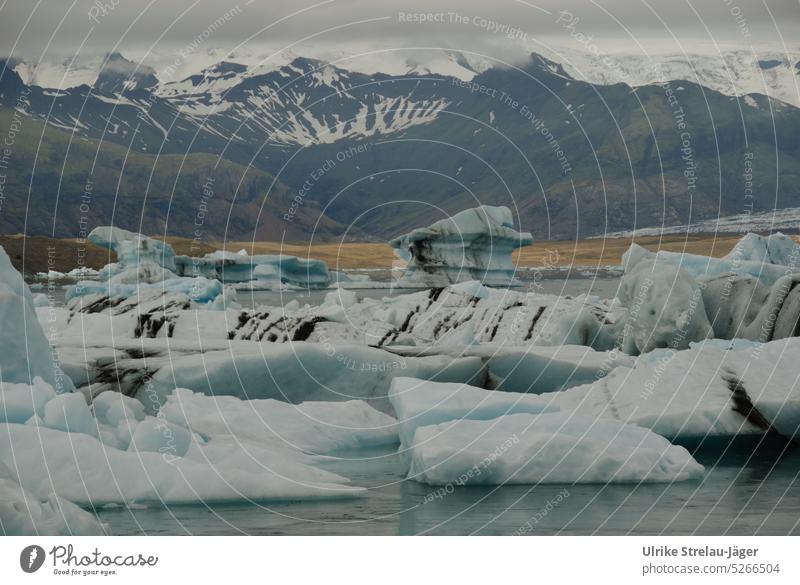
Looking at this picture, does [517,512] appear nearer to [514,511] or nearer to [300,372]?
[514,511]

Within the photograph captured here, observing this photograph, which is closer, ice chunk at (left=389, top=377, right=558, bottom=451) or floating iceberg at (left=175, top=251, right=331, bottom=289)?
ice chunk at (left=389, top=377, right=558, bottom=451)

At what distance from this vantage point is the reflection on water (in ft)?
42.4

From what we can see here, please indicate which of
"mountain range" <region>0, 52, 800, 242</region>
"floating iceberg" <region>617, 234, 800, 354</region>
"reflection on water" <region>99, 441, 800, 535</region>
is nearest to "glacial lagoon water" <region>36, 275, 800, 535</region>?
"reflection on water" <region>99, 441, 800, 535</region>

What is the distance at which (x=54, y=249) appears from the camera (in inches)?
2302

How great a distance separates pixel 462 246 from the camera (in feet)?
122

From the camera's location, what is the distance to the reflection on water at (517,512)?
12922mm

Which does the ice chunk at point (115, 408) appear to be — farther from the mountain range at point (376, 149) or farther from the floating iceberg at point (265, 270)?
the mountain range at point (376, 149)

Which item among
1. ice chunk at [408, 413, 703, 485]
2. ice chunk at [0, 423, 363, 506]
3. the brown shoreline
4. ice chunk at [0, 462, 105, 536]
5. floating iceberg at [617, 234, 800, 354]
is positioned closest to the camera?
ice chunk at [0, 462, 105, 536]

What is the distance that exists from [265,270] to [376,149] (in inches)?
1855

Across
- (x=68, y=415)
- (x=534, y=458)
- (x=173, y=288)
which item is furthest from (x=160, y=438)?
(x=173, y=288)

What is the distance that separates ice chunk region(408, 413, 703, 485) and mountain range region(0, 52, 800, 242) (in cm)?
4158

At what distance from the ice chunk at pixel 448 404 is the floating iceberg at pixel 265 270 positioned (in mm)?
30810

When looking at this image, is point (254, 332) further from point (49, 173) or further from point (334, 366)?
point (49, 173)

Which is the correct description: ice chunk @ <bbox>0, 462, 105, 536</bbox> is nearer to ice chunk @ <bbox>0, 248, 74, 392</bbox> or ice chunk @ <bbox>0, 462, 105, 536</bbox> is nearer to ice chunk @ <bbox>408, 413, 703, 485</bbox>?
ice chunk @ <bbox>0, 248, 74, 392</bbox>
